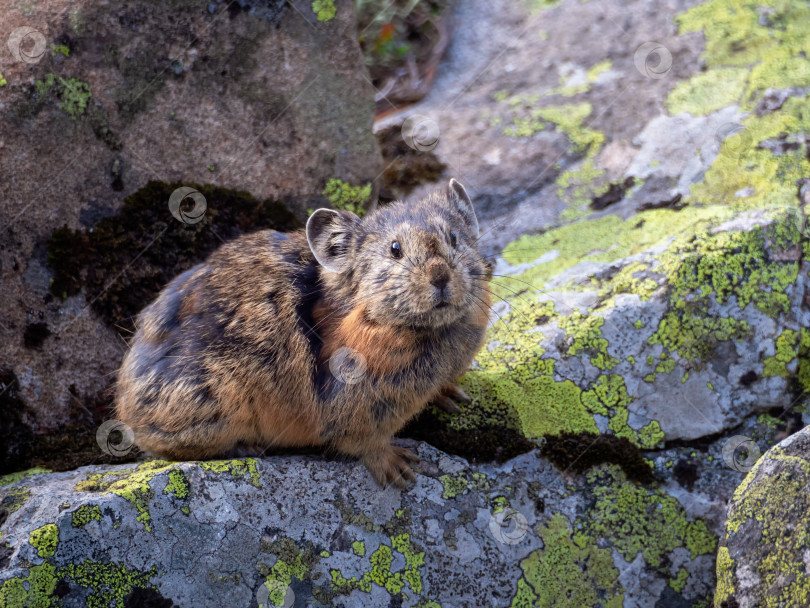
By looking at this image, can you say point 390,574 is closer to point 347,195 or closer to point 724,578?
point 724,578

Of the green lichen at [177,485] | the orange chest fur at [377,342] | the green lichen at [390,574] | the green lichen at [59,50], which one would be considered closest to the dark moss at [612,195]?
the orange chest fur at [377,342]

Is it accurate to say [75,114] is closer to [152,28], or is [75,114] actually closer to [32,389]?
[152,28]

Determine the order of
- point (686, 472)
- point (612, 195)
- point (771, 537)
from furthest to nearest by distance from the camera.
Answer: point (612, 195) → point (686, 472) → point (771, 537)

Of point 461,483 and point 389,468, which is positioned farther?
point 461,483

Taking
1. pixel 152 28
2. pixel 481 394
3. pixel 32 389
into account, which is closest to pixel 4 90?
pixel 152 28

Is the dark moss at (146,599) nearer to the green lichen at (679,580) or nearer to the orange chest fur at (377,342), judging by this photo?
the orange chest fur at (377,342)

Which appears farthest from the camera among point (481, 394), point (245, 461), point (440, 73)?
point (440, 73)

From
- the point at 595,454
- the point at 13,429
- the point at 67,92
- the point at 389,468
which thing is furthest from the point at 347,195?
the point at 13,429
